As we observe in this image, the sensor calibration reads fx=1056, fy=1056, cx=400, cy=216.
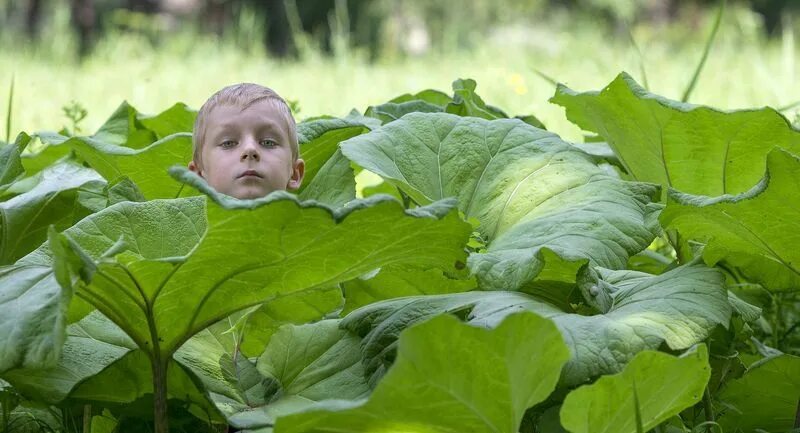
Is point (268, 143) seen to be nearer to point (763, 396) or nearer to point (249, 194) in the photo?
point (249, 194)

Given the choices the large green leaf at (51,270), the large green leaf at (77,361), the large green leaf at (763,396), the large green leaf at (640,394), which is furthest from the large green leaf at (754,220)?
the large green leaf at (77,361)

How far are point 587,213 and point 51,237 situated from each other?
731 mm

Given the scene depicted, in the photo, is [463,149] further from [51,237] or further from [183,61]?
[183,61]

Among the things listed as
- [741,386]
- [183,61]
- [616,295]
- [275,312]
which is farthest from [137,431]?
[183,61]

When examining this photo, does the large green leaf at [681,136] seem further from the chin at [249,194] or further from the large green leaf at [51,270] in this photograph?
the large green leaf at [51,270]

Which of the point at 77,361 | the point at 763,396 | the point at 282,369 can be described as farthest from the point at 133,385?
the point at 763,396

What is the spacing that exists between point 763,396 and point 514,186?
473mm

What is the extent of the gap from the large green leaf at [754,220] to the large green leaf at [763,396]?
141 mm

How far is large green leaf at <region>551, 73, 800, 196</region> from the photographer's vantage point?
5.33ft

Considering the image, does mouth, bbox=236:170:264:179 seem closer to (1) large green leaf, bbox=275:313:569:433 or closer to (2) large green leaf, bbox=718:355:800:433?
(1) large green leaf, bbox=275:313:569:433

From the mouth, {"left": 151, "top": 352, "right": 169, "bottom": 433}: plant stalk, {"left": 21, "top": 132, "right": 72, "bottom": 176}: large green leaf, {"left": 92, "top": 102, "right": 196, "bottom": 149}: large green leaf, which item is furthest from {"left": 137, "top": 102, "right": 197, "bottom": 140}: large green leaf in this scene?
{"left": 151, "top": 352, "right": 169, "bottom": 433}: plant stalk

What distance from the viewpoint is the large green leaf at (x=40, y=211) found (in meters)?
1.57

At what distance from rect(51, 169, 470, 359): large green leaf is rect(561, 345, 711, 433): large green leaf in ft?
0.83

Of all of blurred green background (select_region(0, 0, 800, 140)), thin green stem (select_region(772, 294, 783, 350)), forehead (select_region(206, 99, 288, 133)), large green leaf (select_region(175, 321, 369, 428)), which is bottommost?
blurred green background (select_region(0, 0, 800, 140))
